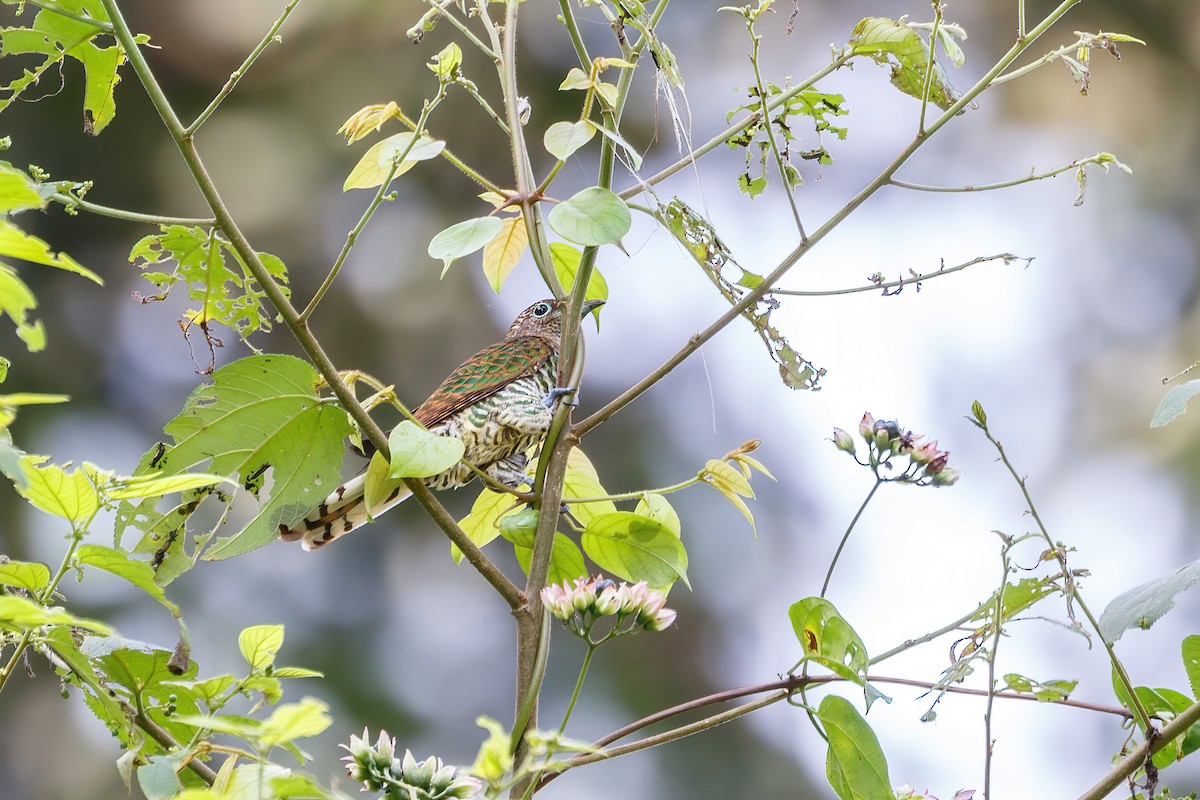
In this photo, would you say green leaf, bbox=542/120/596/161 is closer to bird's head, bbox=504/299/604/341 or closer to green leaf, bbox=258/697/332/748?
green leaf, bbox=258/697/332/748

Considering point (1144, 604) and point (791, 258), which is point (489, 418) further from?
point (1144, 604)

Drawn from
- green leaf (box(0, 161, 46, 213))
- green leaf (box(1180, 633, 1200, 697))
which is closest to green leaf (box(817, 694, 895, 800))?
green leaf (box(1180, 633, 1200, 697))

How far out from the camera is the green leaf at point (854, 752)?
921mm

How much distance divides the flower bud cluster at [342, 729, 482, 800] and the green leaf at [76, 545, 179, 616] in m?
0.17

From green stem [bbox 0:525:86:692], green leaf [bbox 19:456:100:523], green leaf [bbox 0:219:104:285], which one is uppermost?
green leaf [bbox 0:219:104:285]

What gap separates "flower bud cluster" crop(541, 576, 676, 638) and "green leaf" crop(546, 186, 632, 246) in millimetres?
276

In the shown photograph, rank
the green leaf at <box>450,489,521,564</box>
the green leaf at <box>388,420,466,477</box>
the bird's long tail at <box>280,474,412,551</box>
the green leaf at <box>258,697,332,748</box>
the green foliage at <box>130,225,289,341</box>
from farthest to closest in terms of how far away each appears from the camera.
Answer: the bird's long tail at <box>280,474,412,551</box>, the green leaf at <box>450,489,521,564</box>, the green foliage at <box>130,225,289,341</box>, the green leaf at <box>388,420,466,477</box>, the green leaf at <box>258,697,332,748</box>

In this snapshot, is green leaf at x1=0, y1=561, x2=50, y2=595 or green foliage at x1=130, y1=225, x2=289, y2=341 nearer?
green leaf at x1=0, y1=561, x2=50, y2=595

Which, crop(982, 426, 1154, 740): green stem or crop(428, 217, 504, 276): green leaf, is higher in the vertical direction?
crop(428, 217, 504, 276): green leaf

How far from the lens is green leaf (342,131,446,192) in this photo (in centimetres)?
90

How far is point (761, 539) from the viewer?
4.69 meters

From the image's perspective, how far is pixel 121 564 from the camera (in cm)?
80

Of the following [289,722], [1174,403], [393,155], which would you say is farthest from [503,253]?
[289,722]

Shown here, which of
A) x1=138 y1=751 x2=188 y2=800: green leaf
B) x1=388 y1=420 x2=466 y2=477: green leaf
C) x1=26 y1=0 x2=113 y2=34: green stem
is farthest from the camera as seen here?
x1=388 y1=420 x2=466 y2=477: green leaf
